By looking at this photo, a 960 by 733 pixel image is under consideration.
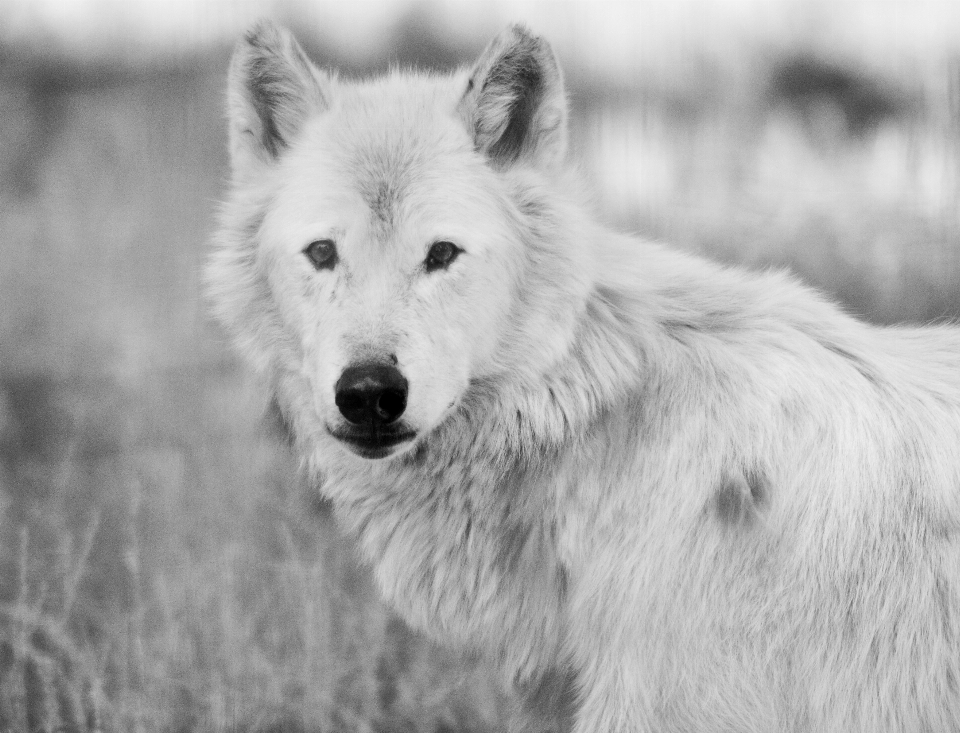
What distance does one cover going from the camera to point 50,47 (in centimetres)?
833

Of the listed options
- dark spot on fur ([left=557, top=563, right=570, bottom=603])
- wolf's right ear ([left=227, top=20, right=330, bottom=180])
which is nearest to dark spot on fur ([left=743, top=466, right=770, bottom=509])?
dark spot on fur ([left=557, top=563, right=570, bottom=603])

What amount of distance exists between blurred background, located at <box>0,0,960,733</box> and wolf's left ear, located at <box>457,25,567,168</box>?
32cm

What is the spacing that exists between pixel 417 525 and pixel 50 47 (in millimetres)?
7382

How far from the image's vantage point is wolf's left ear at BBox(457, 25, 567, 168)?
9.29ft

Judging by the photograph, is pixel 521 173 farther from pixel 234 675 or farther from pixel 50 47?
pixel 50 47

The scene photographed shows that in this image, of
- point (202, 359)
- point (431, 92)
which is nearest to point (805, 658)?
point (431, 92)

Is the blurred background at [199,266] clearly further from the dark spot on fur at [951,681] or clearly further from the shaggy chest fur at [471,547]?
the dark spot on fur at [951,681]

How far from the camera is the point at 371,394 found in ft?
8.18

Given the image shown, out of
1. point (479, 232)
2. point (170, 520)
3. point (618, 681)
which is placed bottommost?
point (170, 520)

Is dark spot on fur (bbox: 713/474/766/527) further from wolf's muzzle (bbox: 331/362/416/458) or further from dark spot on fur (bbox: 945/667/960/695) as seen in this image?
wolf's muzzle (bbox: 331/362/416/458)

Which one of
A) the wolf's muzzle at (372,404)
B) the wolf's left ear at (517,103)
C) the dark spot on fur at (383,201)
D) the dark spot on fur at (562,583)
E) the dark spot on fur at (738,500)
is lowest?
the dark spot on fur at (562,583)

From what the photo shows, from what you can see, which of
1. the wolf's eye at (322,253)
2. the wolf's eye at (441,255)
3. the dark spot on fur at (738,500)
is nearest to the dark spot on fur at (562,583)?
the dark spot on fur at (738,500)

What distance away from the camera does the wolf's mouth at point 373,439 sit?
2582 mm

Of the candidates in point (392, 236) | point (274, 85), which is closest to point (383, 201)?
point (392, 236)
